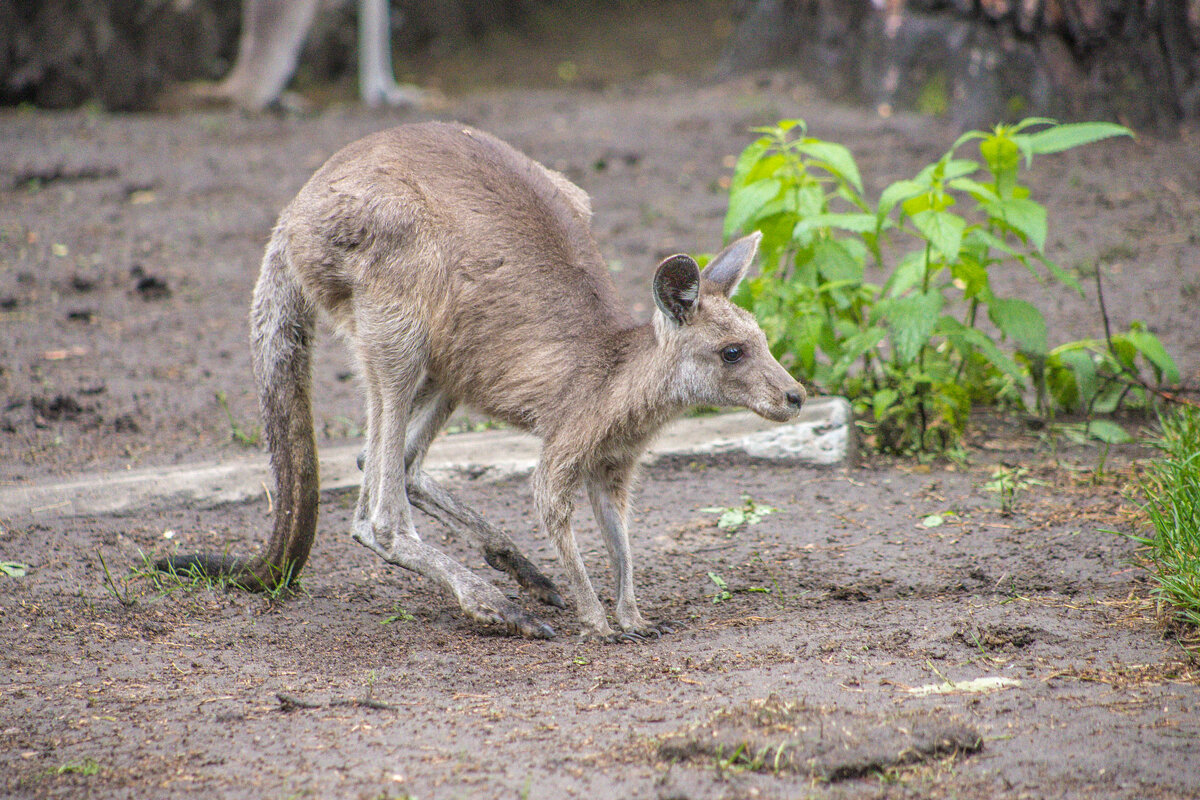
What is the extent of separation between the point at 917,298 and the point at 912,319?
0.37 feet

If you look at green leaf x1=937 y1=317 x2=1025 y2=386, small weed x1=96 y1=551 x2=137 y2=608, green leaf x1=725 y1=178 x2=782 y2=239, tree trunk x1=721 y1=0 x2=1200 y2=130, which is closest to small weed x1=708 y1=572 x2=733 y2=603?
green leaf x1=725 y1=178 x2=782 y2=239

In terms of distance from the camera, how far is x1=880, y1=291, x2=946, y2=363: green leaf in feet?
14.0

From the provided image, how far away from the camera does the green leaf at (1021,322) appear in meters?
4.48

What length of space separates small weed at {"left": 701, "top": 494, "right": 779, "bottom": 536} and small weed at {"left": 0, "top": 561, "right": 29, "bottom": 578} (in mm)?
2499

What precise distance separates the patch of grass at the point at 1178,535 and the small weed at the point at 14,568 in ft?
11.9

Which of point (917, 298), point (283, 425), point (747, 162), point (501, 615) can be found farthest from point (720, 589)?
point (747, 162)

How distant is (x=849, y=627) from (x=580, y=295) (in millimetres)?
Result: 1395

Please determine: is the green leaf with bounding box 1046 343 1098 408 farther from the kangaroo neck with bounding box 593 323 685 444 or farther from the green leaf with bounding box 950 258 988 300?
the kangaroo neck with bounding box 593 323 685 444

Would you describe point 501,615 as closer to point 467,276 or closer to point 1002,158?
point 467,276

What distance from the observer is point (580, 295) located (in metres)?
3.79

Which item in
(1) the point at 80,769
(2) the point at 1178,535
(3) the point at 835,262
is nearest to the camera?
(1) the point at 80,769

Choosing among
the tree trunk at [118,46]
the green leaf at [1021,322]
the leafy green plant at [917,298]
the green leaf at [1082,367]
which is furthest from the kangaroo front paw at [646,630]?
the tree trunk at [118,46]

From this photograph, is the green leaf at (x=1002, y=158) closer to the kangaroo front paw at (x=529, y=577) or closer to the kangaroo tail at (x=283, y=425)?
the kangaroo front paw at (x=529, y=577)

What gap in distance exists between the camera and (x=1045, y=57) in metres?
7.99
